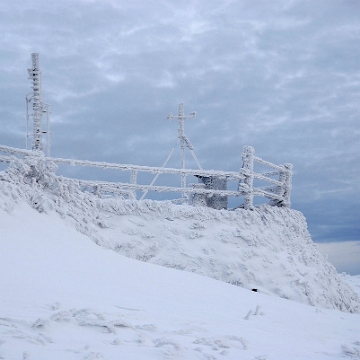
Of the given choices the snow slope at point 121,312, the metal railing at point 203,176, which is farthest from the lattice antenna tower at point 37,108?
the snow slope at point 121,312

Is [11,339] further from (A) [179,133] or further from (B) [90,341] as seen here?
(A) [179,133]

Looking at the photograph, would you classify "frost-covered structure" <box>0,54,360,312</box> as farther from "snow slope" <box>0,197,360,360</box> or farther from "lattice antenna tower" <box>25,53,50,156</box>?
"lattice antenna tower" <box>25,53,50,156</box>

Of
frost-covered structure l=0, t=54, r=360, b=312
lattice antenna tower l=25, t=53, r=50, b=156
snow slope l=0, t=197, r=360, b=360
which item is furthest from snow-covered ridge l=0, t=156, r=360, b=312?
lattice antenna tower l=25, t=53, r=50, b=156

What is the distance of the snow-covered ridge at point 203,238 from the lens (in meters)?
9.55

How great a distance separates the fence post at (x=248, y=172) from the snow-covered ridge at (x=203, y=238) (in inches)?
14.6

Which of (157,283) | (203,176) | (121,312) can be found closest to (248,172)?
(203,176)

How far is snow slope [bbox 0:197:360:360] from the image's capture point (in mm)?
4117

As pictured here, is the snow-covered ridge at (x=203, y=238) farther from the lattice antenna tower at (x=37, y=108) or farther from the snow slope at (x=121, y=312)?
the lattice antenna tower at (x=37, y=108)

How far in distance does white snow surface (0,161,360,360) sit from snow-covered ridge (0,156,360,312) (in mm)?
28

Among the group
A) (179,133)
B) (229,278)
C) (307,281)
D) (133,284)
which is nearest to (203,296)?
(133,284)

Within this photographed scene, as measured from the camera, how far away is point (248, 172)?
1316 centimetres

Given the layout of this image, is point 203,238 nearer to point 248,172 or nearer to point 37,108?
point 248,172

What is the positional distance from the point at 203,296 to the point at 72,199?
12.3 ft

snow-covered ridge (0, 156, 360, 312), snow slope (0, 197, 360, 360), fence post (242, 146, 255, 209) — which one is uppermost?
fence post (242, 146, 255, 209)
